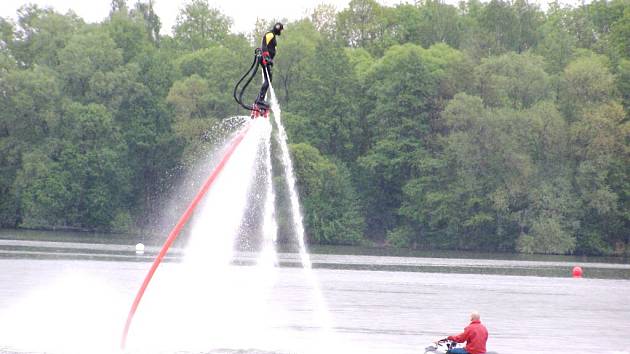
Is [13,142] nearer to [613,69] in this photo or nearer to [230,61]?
[230,61]

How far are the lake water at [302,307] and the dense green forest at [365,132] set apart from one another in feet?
76.0

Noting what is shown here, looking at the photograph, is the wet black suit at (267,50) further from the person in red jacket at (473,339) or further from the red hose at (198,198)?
the person in red jacket at (473,339)

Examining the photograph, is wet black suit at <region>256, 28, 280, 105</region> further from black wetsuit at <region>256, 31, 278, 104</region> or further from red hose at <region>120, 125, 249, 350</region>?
red hose at <region>120, 125, 249, 350</region>

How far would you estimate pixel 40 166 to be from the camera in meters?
102

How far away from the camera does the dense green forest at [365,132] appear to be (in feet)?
321

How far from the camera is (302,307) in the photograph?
149ft

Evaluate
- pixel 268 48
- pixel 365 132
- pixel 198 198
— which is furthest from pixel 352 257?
pixel 268 48

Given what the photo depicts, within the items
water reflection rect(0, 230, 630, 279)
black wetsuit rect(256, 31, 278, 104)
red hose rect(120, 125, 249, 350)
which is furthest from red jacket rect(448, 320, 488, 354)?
water reflection rect(0, 230, 630, 279)

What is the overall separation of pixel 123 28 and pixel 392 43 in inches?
1120

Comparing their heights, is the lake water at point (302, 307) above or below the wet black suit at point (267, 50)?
below

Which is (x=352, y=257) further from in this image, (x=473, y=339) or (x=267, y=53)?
(x=267, y=53)

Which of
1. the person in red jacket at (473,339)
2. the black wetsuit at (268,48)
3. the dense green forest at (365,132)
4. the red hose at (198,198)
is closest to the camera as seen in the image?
the black wetsuit at (268,48)

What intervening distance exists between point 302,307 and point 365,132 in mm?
67071

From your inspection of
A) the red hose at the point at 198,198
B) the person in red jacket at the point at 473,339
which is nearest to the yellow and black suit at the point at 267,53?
the red hose at the point at 198,198
